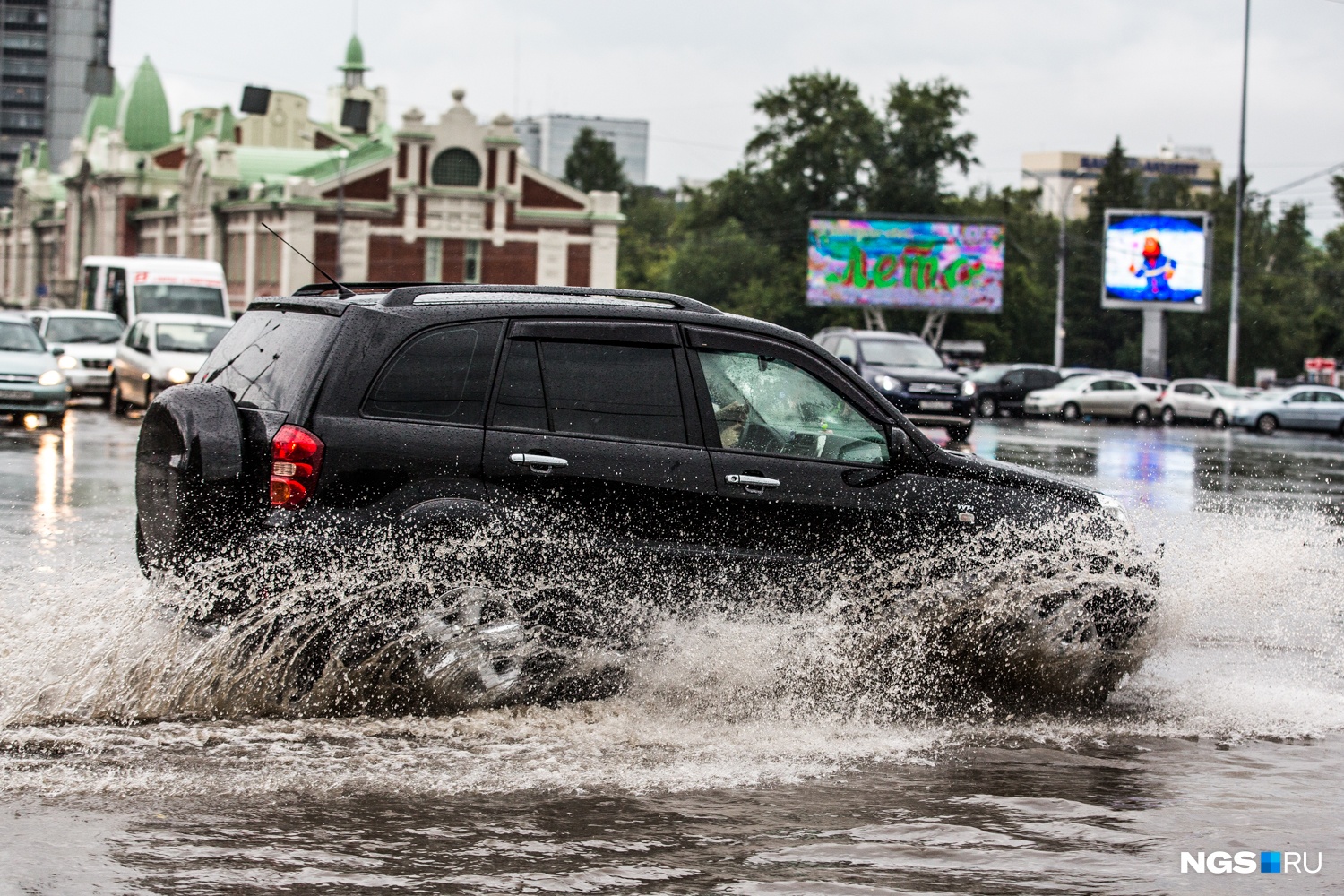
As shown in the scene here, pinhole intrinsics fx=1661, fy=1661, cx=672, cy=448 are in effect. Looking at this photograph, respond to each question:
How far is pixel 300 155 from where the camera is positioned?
8600 cm

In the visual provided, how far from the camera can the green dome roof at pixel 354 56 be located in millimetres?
108500

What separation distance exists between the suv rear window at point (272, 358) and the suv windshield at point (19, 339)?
18.6 m

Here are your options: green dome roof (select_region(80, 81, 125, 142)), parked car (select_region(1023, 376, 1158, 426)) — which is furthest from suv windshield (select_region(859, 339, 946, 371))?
green dome roof (select_region(80, 81, 125, 142))

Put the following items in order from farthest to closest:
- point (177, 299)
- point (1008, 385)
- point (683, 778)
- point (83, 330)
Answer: point (1008, 385)
point (177, 299)
point (83, 330)
point (683, 778)

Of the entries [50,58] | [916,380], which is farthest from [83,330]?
[50,58]

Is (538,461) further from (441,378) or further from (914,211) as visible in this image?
(914,211)

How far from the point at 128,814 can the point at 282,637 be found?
1.18 m

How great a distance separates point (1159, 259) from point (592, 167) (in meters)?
67.4

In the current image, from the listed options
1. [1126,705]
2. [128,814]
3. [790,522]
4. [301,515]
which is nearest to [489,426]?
[301,515]

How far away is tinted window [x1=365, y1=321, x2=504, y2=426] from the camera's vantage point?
6.43 metres

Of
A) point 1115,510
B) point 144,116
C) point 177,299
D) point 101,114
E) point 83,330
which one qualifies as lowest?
point 1115,510

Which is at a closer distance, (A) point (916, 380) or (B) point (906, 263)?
(A) point (916, 380)

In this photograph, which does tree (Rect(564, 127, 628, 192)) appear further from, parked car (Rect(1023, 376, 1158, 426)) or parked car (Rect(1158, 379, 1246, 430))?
parked car (Rect(1158, 379, 1246, 430))

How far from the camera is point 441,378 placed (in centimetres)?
654
